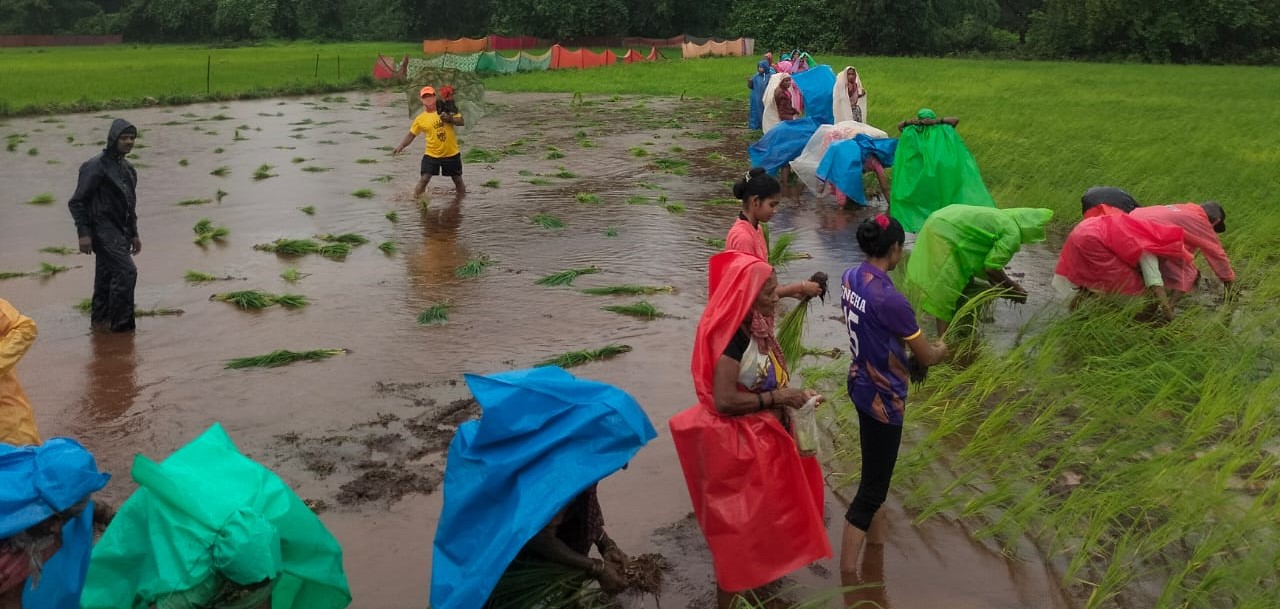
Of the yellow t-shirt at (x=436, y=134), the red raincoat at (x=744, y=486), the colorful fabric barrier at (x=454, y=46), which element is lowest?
the red raincoat at (x=744, y=486)

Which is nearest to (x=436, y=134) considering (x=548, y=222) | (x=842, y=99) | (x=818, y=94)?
(x=548, y=222)

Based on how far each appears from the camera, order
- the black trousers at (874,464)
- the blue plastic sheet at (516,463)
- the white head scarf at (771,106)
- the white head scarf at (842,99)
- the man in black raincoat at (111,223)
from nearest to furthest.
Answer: the blue plastic sheet at (516,463) → the black trousers at (874,464) → the man in black raincoat at (111,223) → the white head scarf at (842,99) → the white head scarf at (771,106)

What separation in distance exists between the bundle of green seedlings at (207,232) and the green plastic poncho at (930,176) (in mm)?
6513

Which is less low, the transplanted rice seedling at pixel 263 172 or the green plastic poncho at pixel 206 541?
the green plastic poncho at pixel 206 541

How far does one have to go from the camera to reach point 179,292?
335 inches

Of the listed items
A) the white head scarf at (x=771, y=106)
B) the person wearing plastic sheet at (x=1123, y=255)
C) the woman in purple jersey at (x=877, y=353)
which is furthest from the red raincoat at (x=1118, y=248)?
the white head scarf at (x=771, y=106)

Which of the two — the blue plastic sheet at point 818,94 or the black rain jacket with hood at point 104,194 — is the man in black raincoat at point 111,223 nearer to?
the black rain jacket with hood at point 104,194

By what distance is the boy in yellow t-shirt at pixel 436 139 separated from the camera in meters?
11.5

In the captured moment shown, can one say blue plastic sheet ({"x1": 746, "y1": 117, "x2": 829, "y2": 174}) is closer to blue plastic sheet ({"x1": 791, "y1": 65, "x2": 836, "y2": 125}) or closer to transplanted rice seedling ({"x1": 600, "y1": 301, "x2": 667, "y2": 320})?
blue plastic sheet ({"x1": 791, "y1": 65, "x2": 836, "y2": 125})

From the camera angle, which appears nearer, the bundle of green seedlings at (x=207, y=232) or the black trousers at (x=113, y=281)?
the black trousers at (x=113, y=281)

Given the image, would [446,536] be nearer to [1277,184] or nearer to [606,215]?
[606,215]

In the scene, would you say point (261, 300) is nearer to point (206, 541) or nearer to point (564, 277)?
point (564, 277)

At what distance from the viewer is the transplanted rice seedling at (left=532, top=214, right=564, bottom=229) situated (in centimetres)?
1075

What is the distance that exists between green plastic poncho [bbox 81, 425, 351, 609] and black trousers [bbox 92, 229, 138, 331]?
4584 mm
